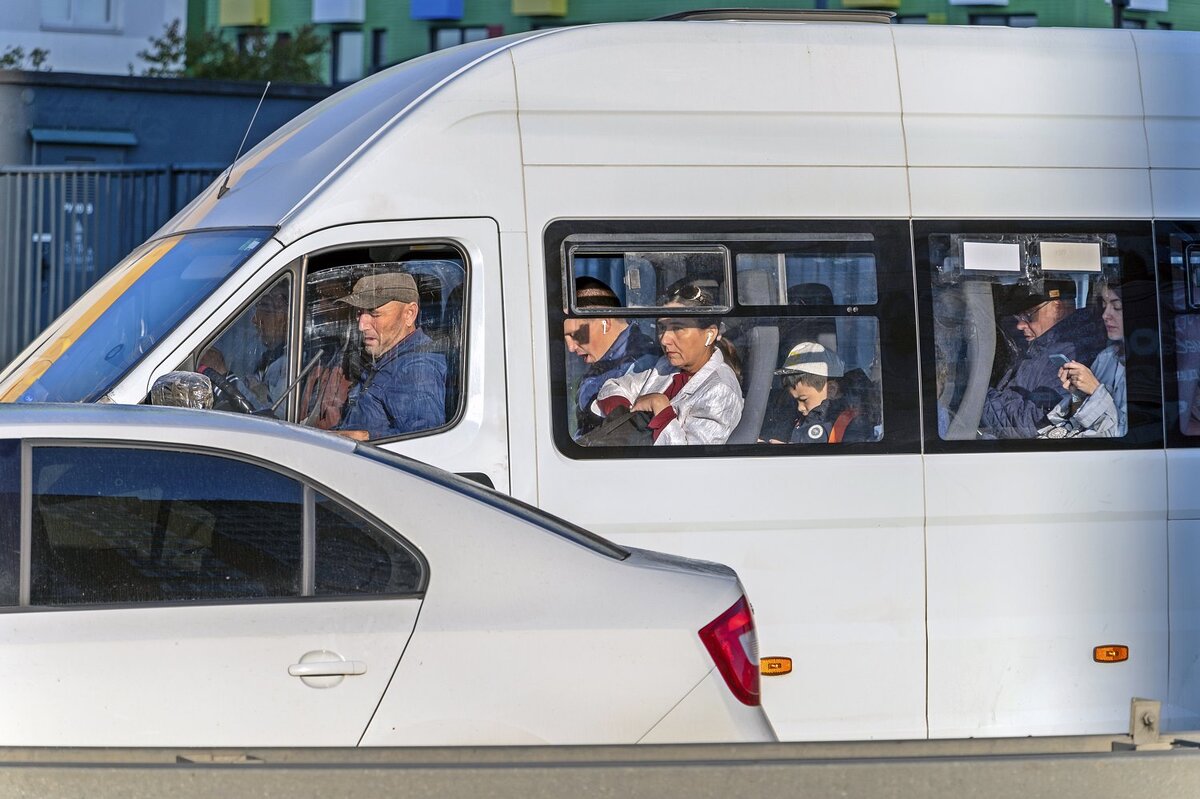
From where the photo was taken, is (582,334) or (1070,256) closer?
(582,334)

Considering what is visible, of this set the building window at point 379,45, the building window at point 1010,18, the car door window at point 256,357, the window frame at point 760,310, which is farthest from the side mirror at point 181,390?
the building window at point 379,45

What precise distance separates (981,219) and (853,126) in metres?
0.62

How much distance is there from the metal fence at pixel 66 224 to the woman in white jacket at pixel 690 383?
557 inches

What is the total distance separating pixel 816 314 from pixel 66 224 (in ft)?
51.0

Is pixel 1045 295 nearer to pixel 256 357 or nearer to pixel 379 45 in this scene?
pixel 256 357

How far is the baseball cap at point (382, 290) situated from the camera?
19.7 feet

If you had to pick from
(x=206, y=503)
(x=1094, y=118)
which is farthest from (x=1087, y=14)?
(x=206, y=503)

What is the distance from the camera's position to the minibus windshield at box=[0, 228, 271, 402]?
228 inches

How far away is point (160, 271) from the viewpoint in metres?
6.19

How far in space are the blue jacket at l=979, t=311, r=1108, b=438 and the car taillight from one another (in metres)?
2.49

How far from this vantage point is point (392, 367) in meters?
6.03

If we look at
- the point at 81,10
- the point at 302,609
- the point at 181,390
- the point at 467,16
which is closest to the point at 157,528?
the point at 302,609

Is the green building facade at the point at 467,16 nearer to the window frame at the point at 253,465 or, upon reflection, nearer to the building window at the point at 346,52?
the building window at the point at 346,52

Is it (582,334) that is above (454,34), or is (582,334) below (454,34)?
below
